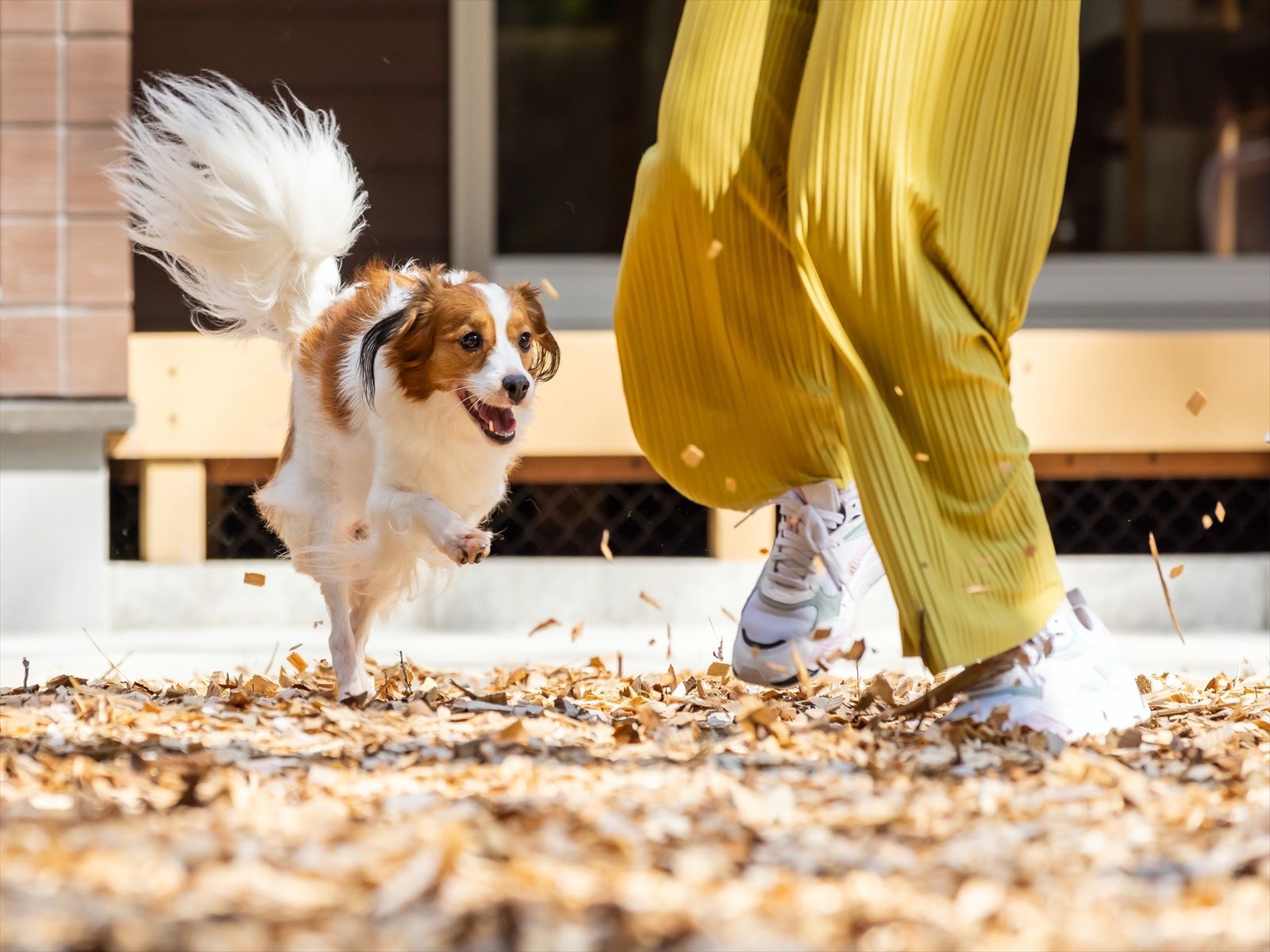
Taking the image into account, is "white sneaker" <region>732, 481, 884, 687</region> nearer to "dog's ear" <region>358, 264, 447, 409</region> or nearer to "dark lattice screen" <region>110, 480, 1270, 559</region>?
"dog's ear" <region>358, 264, 447, 409</region>

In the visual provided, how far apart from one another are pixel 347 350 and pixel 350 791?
1.58 m

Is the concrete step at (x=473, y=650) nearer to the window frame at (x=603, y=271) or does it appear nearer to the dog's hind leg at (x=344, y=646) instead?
the dog's hind leg at (x=344, y=646)

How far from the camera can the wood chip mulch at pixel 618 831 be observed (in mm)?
1312

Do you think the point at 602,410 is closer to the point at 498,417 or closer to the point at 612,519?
the point at 612,519

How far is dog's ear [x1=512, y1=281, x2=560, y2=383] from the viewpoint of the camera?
326 cm

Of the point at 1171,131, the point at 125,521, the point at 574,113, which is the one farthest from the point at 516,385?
the point at 1171,131

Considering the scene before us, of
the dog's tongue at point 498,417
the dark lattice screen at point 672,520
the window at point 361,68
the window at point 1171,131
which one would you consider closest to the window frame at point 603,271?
the window at point 361,68

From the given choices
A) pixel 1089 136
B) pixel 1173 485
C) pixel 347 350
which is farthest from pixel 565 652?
pixel 1089 136

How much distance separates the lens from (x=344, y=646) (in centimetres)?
309

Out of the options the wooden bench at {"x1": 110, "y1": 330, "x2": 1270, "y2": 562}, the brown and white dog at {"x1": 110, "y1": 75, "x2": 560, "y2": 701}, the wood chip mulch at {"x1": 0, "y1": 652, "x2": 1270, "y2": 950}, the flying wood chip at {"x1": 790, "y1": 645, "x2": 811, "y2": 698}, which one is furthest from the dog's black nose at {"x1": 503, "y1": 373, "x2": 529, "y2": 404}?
the wooden bench at {"x1": 110, "y1": 330, "x2": 1270, "y2": 562}

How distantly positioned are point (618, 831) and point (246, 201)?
2095 millimetres

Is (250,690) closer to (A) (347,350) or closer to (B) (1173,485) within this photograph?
(A) (347,350)

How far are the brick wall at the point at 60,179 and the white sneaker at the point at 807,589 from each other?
8.39ft

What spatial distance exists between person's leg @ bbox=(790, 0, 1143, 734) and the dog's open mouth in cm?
107
